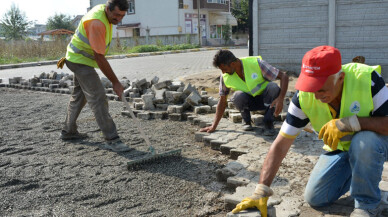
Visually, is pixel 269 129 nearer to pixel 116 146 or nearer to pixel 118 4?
pixel 116 146

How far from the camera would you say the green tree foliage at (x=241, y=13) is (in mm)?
45406

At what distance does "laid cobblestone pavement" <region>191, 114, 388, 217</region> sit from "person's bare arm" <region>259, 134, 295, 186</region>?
0.21 m

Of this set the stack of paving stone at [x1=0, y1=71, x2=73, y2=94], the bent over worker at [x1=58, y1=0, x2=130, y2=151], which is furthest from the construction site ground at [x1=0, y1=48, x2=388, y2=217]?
the stack of paving stone at [x1=0, y1=71, x2=73, y2=94]

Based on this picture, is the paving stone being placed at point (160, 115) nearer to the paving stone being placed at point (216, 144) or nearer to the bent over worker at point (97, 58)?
the bent over worker at point (97, 58)

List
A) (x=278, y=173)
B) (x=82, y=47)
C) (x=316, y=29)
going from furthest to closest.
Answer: (x=316, y=29) → (x=82, y=47) → (x=278, y=173)

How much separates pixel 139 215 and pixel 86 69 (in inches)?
90.9

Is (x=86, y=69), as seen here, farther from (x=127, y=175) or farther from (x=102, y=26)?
(x=127, y=175)

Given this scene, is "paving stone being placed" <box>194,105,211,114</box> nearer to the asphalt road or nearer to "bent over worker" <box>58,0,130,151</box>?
"bent over worker" <box>58,0,130,151</box>

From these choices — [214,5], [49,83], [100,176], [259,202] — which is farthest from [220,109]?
[214,5]

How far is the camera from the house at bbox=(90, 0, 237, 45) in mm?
38594

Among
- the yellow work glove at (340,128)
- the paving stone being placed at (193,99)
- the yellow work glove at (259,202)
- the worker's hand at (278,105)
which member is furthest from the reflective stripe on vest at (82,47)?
the yellow work glove at (340,128)

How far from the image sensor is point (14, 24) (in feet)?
150

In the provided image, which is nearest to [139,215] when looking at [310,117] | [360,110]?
[310,117]

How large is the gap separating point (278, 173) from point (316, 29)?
6.94 meters
